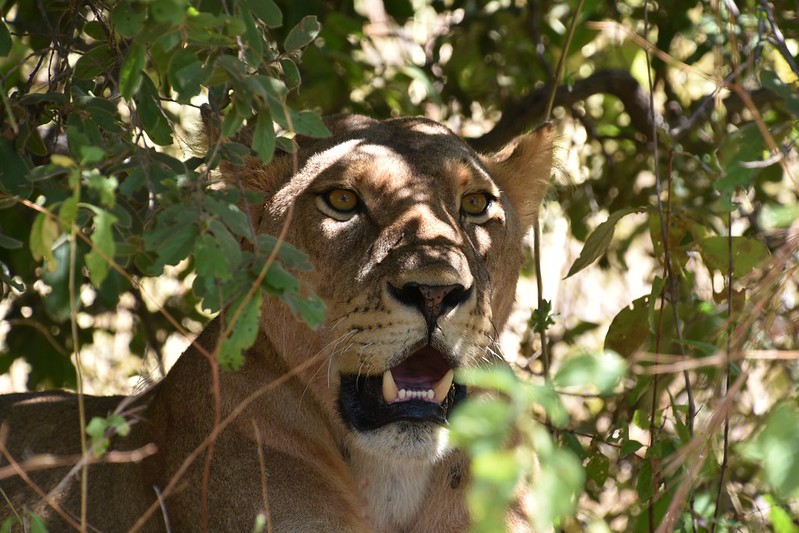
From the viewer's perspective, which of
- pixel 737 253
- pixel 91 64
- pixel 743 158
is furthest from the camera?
pixel 737 253

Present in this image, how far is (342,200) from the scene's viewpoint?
3.70 metres

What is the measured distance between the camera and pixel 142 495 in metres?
3.77

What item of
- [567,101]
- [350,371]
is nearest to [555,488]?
[350,371]

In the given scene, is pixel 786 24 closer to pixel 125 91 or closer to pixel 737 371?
pixel 737 371

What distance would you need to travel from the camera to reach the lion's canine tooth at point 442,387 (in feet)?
10.8

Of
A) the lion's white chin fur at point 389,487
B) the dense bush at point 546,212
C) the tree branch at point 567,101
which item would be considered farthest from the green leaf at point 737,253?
the tree branch at point 567,101

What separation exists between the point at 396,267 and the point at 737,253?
1.38 m

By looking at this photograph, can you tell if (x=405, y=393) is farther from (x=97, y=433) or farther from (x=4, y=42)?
(x=4, y=42)

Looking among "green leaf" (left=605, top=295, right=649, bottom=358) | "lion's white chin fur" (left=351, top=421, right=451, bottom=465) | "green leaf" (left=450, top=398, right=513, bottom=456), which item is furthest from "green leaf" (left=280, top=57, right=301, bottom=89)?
"green leaf" (left=450, top=398, right=513, bottom=456)

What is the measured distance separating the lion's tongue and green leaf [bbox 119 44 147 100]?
1.15m

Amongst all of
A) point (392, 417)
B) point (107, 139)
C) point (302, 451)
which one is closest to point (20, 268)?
point (107, 139)

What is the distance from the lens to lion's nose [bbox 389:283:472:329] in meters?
3.19

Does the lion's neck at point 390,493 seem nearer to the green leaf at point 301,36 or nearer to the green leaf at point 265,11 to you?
the green leaf at point 301,36

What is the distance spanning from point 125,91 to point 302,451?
1395 mm
